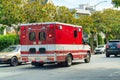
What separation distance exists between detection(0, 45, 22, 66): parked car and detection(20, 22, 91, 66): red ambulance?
1592 millimetres

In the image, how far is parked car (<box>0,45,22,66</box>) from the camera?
24109mm

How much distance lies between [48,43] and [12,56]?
3.67 metres

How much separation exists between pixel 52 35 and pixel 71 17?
22543 millimetres

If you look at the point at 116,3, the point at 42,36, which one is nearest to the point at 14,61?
the point at 42,36

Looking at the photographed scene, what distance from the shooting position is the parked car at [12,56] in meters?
24.1

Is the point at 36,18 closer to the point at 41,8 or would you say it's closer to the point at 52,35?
the point at 41,8

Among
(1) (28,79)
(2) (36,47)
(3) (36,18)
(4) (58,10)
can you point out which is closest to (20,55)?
(2) (36,47)

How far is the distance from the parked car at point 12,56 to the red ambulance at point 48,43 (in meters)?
1.59

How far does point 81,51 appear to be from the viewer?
25281mm

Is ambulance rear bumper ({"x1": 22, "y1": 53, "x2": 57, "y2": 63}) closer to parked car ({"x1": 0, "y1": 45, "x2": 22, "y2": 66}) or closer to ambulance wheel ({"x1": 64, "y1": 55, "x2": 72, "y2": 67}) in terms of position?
ambulance wheel ({"x1": 64, "y1": 55, "x2": 72, "y2": 67})

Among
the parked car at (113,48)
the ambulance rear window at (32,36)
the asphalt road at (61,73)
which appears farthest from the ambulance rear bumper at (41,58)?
the parked car at (113,48)

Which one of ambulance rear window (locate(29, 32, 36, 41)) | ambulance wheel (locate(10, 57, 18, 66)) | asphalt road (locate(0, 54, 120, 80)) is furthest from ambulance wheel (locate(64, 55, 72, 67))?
ambulance wheel (locate(10, 57, 18, 66))

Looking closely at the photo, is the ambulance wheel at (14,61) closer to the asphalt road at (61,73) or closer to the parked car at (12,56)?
the parked car at (12,56)

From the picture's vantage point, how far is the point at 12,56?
2445cm
